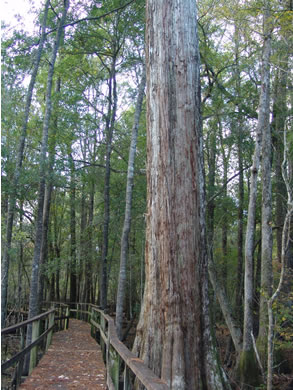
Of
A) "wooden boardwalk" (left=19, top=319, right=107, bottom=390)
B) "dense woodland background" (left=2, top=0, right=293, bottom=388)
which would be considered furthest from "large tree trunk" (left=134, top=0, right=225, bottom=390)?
"dense woodland background" (left=2, top=0, right=293, bottom=388)

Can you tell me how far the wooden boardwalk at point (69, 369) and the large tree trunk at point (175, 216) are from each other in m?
2.13

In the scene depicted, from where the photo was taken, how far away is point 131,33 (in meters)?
15.5

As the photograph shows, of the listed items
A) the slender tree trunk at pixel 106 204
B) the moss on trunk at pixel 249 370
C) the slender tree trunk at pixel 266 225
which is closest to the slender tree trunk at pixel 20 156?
the slender tree trunk at pixel 106 204

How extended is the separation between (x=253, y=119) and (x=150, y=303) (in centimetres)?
1275

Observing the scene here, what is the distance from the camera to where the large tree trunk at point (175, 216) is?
3482 millimetres

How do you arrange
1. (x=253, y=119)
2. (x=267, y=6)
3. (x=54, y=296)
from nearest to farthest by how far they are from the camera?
(x=267, y=6) < (x=253, y=119) < (x=54, y=296)

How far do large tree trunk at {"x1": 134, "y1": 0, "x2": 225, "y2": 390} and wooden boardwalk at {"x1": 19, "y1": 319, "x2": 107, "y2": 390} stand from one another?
213 cm

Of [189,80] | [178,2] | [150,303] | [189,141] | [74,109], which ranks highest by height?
[74,109]

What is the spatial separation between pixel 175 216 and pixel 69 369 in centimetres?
436

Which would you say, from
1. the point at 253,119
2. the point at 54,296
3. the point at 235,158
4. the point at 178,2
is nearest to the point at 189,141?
the point at 178,2

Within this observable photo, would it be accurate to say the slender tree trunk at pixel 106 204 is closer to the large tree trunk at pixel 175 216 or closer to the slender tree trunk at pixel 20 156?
the slender tree trunk at pixel 20 156

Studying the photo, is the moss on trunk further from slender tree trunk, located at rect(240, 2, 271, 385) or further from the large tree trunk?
the large tree trunk

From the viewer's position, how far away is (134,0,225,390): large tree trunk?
348cm

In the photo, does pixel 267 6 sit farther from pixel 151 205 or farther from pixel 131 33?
pixel 151 205
